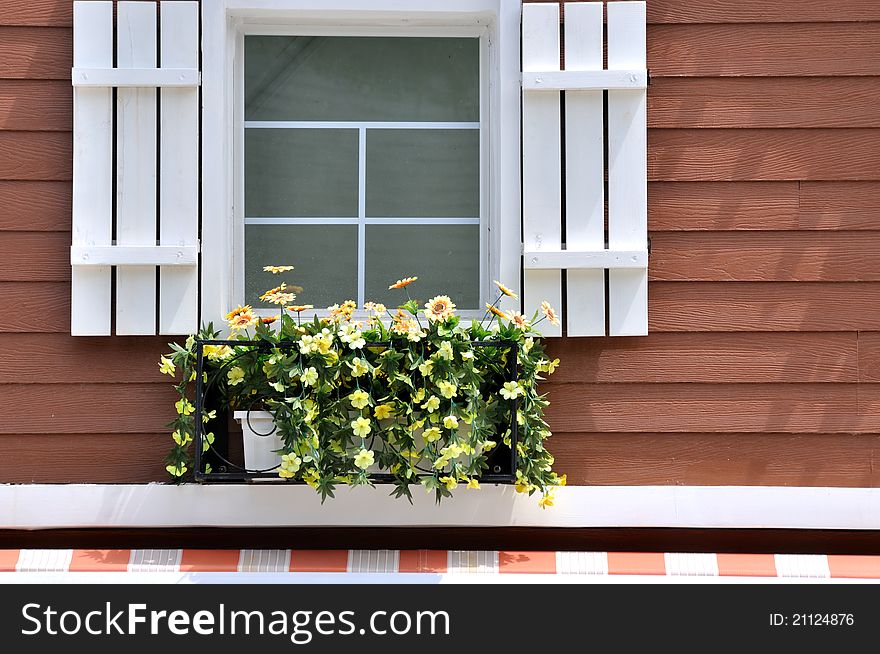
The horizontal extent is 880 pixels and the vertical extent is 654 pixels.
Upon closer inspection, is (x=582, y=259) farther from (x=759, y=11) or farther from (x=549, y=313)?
(x=759, y=11)

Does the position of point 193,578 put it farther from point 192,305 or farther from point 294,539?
point 192,305

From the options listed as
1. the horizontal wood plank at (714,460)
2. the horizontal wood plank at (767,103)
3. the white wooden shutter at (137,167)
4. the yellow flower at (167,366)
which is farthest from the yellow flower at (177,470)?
the horizontal wood plank at (767,103)

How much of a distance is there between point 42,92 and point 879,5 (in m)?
2.11

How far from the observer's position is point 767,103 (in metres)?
2.49

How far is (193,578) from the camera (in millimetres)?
2361

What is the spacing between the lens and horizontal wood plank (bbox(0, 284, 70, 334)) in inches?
96.4

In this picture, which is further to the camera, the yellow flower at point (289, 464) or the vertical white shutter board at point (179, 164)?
the vertical white shutter board at point (179, 164)

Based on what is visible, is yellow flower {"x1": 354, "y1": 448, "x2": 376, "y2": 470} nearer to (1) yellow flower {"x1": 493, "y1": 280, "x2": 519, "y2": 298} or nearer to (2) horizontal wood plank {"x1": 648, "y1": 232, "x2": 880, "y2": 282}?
(1) yellow flower {"x1": 493, "y1": 280, "x2": 519, "y2": 298}

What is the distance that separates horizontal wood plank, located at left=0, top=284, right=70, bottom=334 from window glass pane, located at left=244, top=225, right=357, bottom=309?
0.45m

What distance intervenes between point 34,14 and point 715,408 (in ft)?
6.45

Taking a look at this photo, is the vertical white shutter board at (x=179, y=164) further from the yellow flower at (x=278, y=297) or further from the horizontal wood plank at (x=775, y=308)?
the horizontal wood plank at (x=775, y=308)

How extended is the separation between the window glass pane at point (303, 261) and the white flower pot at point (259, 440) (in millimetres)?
395

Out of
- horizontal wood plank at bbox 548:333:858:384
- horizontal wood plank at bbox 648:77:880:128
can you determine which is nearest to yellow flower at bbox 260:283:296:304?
horizontal wood plank at bbox 548:333:858:384

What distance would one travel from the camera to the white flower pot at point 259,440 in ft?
7.46
